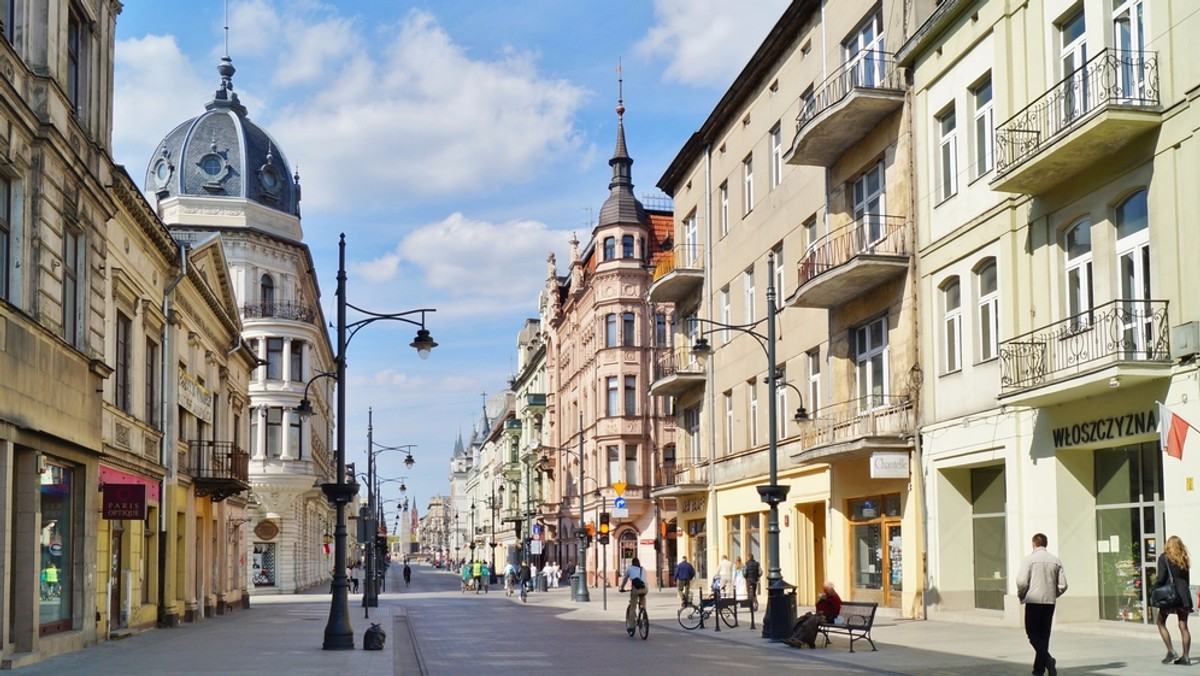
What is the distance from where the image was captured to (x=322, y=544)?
93625 millimetres

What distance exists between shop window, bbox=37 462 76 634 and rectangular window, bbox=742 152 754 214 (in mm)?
21745

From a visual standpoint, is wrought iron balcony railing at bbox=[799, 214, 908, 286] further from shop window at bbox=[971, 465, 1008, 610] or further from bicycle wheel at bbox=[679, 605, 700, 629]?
bicycle wheel at bbox=[679, 605, 700, 629]

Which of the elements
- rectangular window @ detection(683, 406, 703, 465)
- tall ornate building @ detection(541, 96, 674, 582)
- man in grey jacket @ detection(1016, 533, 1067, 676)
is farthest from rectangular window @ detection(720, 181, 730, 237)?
man in grey jacket @ detection(1016, 533, 1067, 676)

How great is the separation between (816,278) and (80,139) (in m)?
15.0

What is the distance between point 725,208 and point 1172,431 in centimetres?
2426

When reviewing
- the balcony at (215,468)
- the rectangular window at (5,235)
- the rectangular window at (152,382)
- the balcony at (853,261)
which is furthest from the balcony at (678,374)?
the rectangular window at (5,235)

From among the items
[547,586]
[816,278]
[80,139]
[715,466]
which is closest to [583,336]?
[547,586]

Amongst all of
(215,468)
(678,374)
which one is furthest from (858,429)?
(215,468)

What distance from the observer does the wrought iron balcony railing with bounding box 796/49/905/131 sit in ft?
92.4

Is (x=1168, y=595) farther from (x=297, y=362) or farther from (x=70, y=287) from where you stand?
(x=297, y=362)

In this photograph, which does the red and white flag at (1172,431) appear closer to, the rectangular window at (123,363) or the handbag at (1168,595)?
the handbag at (1168,595)

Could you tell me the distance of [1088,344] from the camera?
66.8 feet

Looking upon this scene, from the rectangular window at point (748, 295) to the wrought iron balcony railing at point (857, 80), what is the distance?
778cm

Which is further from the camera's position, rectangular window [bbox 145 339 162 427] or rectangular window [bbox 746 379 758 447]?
rectangular window [bbox 746 379 758 447]
